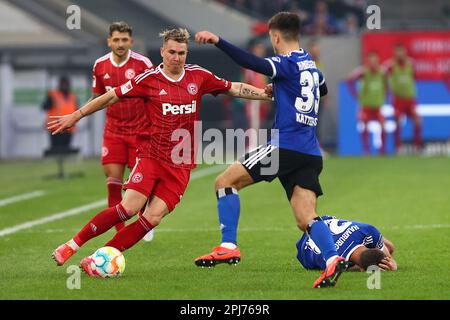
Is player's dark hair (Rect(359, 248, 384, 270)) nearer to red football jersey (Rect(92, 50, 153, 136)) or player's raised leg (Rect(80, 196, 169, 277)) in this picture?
player's raised leg (Rect(80, 196, 169, 277))

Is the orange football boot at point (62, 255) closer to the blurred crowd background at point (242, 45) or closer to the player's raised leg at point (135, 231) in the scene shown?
the player's raised leg at point (135, 231)

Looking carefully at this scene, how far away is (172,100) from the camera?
32.7 feet

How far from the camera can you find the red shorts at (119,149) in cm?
1238

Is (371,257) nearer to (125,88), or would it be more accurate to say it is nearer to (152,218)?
(152,218)

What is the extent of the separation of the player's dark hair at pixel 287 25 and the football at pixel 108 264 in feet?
7.50

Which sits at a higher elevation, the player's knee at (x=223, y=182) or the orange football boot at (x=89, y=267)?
the player's knee at (x=223, y=182)

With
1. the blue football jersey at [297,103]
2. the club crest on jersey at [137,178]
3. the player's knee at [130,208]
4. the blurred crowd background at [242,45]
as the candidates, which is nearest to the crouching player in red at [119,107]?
the club crest on jersey at [137,178]

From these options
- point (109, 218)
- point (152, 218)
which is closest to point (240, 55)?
point (152, 218)

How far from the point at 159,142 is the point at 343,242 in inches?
73.4

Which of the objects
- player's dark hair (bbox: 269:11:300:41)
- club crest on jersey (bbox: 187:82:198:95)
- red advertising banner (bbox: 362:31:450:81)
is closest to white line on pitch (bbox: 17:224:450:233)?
club crest on jersey (bbox: 187:82:198:95)

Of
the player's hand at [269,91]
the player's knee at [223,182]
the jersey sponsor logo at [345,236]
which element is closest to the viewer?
the jersey sponsor logo at [345,236]

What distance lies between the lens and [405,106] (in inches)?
1096

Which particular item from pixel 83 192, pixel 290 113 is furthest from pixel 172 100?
pixel 83 192
